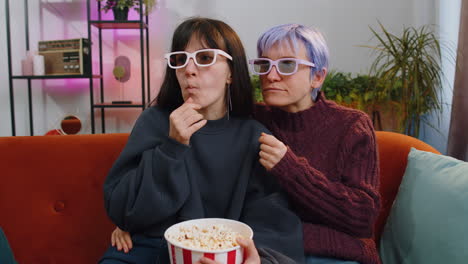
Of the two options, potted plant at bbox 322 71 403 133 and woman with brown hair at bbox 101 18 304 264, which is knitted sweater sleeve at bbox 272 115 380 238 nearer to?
woman with brown hair at bbox 101 18 304 264

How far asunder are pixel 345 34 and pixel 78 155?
2.90 m

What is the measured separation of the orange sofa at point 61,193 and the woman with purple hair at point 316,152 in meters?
0.30

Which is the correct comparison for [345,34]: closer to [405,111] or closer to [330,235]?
[405,111]

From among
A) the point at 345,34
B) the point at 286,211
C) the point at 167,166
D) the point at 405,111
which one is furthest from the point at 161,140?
the point at 345,34

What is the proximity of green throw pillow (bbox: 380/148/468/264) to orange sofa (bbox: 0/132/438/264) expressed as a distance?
0.37ft

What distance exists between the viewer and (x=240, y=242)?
77 cm

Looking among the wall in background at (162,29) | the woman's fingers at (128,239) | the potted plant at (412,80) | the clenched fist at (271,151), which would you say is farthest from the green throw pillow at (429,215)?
the wall in background at (162,29)

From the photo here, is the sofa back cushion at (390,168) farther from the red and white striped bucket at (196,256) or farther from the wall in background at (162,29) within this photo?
the wall in background at (162,29)

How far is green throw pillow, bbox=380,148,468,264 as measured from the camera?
1.04 m

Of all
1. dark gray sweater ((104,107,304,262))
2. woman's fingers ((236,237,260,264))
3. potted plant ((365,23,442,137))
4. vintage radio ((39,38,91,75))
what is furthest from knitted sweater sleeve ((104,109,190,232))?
vintage radio ((39,38,91,75))

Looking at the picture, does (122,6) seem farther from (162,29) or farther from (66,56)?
(66,56)

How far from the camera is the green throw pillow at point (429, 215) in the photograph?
104cm

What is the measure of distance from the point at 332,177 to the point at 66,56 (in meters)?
2.96

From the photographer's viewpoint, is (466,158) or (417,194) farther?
(466,158)
